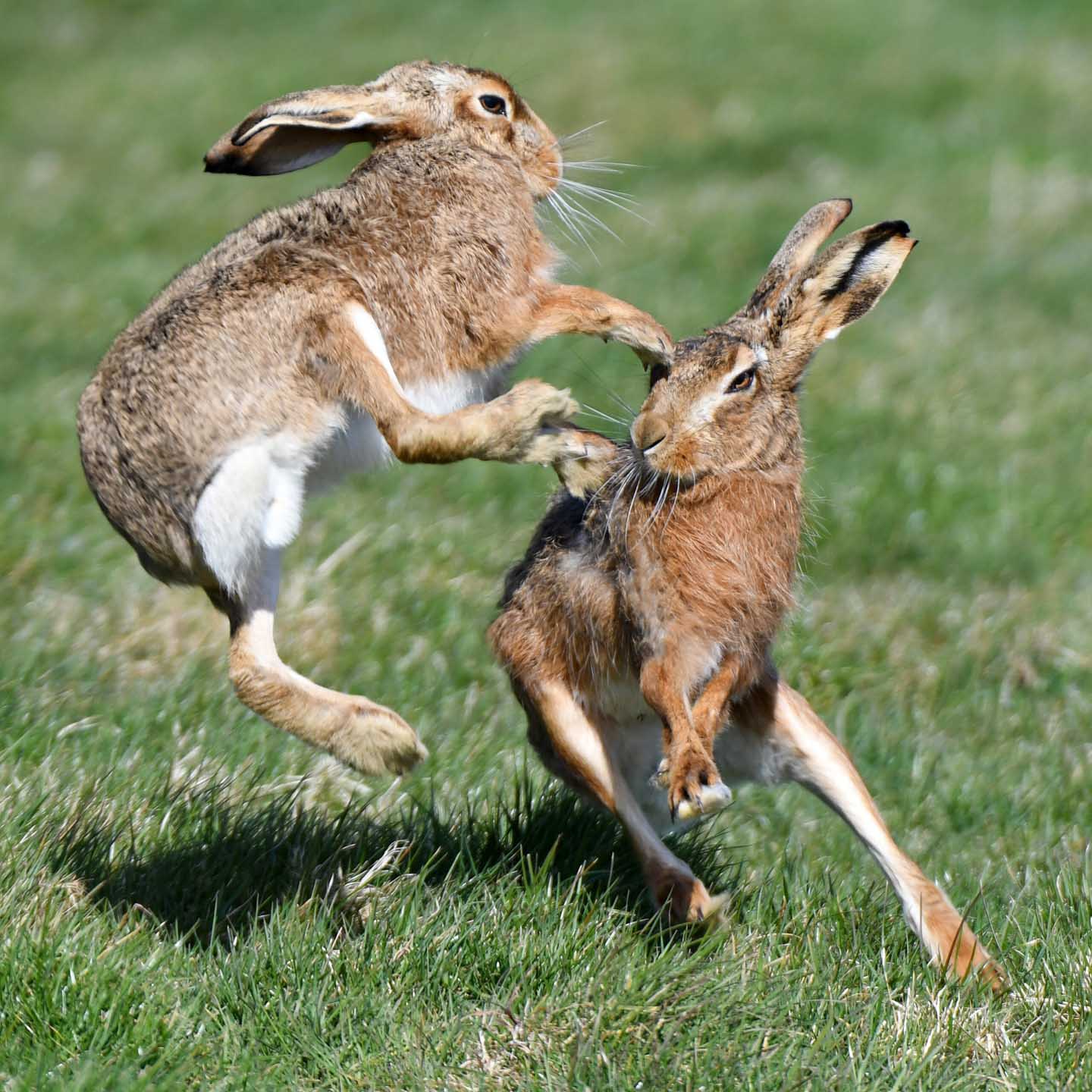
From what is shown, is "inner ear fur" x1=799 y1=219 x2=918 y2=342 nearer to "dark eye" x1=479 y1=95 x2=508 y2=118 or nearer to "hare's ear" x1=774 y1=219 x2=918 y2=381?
"hare's ear" x1=774 y1=219 x2=918 y2=381

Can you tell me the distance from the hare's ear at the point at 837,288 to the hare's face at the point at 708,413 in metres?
0.13

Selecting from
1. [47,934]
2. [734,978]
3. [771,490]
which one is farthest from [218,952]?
[771,490]

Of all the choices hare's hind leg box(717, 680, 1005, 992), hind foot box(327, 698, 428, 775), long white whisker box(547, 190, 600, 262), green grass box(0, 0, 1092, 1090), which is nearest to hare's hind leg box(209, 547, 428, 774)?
hind foot box(327, 698, 428, 775)

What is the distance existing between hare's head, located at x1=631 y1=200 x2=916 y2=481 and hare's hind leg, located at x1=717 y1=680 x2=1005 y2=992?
2.12 ft

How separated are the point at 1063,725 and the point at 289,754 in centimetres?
238

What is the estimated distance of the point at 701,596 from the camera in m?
3.86

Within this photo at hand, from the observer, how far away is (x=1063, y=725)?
5121 mm

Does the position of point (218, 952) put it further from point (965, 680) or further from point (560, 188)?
point (965, 680)

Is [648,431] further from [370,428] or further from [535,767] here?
[535,767]

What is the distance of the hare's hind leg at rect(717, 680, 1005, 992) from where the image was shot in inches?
144

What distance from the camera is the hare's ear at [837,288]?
396cm

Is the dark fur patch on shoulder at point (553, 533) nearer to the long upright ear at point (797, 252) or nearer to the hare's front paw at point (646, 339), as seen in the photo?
the hare's front paw at point (646, 339)

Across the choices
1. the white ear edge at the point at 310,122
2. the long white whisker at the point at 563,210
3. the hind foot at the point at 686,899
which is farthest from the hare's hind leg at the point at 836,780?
the white ear edge at the point at 310,122

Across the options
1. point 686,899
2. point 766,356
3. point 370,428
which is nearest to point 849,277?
point 766,356
